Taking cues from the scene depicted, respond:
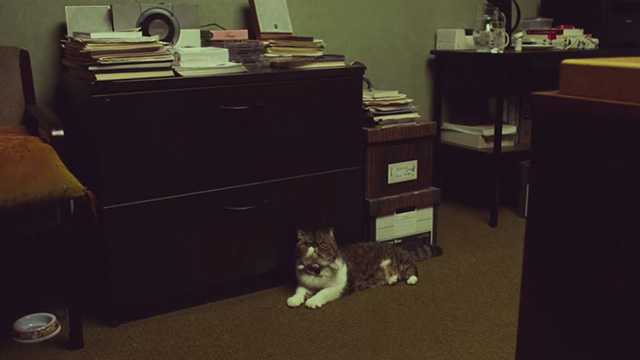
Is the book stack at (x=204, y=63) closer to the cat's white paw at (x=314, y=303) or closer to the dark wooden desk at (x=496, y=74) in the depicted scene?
the cat's white paw at (x=314, y=303)

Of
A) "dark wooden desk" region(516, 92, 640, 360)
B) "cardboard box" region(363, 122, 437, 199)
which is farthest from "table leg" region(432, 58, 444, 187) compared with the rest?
"dark wooden desk" region(516, 92, 640, 360)

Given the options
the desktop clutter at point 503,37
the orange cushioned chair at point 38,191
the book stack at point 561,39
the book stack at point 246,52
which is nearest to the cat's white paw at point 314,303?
the orange cushioned chair at point 38,191

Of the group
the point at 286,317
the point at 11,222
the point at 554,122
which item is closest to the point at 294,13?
the point at 286,317

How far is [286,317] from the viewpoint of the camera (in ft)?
6.21

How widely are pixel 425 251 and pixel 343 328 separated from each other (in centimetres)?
63

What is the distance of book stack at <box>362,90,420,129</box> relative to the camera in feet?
7.47

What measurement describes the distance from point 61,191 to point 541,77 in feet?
7.19

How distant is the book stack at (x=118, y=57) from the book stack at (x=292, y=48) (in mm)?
420

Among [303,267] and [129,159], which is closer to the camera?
[129,159]

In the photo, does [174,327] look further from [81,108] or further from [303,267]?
[81,108]

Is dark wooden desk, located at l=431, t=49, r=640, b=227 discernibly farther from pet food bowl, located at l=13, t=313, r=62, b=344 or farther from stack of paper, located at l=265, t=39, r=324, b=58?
pet food bowl, located at l=13, t=313, r=62, b=344

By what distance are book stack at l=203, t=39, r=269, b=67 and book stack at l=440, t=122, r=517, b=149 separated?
1095mm

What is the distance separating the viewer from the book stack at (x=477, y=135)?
2.76 m

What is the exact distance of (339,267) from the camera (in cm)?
202
